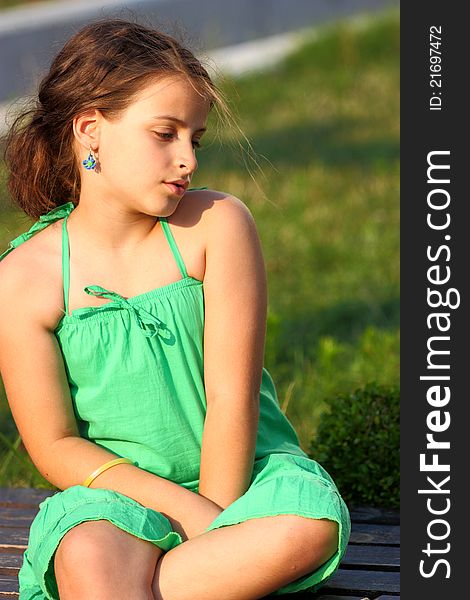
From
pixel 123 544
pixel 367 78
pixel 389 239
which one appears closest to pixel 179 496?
pixel 123 544

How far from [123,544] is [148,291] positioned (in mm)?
604

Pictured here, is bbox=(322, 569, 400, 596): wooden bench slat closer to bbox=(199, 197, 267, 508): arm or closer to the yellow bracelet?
bbox=(199, 197, 267, 508): arm

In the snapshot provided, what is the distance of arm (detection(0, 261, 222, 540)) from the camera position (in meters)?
2.82

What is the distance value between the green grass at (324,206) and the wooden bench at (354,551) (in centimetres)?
38

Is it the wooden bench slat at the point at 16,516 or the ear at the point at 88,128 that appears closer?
the ear at the point at 88,128

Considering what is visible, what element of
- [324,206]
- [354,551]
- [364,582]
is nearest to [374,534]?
[354,551]

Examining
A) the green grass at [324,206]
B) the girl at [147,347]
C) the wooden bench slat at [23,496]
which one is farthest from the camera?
the green grass at [324,206]

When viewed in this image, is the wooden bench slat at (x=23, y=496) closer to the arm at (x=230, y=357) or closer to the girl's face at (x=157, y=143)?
the arm at (x=230, y=357)

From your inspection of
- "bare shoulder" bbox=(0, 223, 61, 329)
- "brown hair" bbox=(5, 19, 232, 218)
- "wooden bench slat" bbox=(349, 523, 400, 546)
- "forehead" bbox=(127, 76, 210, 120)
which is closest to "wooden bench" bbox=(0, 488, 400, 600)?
"wooden bench slat" bbox=(349, 523, 400, 546)

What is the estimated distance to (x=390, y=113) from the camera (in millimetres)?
10148

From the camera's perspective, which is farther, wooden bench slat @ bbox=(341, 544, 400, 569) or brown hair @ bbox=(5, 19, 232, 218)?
wooden bench slat @ bbox=(341, 544, 400, 569)

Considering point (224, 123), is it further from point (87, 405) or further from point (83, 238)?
point (87, 405)

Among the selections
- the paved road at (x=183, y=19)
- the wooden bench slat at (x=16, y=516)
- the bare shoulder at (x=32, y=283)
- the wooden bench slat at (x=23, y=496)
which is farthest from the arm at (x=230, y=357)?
the paved road at (x=183, y=19)

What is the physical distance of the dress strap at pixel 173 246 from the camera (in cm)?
295
